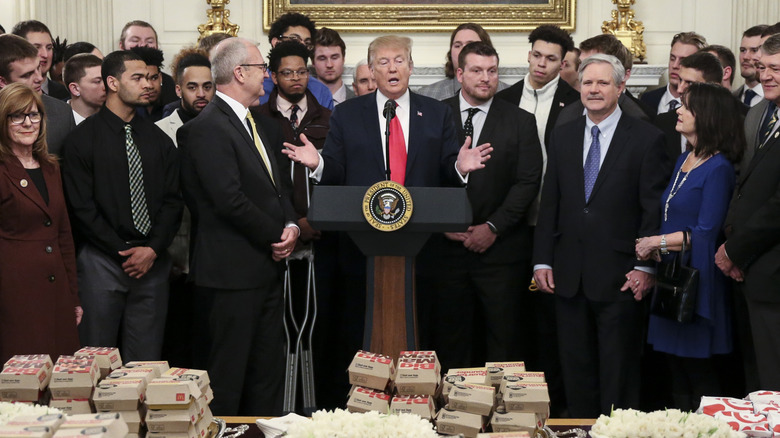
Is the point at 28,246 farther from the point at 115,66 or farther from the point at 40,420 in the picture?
the point at 40,420

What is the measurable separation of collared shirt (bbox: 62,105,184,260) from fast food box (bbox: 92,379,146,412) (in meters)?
1.80

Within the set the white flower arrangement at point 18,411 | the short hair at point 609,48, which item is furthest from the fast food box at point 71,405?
the short hair at point 609,48

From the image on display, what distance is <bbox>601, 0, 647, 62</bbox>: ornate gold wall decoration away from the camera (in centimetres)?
714

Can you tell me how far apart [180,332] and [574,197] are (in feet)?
7.44

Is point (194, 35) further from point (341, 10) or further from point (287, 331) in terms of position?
point (287, 331)

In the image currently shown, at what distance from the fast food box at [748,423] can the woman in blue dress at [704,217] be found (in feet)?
5.67

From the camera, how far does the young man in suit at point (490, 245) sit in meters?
4.92

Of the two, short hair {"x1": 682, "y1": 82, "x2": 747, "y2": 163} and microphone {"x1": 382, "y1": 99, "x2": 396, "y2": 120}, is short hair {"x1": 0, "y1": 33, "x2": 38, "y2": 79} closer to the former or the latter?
microphone {"x1": 382, "y1": 99, "x2": 396, "y2": 120}

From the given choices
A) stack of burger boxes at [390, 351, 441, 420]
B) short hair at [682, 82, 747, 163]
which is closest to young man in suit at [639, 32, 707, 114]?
short hair at [682, 82, 747, 163]

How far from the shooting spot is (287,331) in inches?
186

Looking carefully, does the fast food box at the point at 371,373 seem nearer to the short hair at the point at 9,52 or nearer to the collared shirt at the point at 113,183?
the collared shirt at the point at 113,183

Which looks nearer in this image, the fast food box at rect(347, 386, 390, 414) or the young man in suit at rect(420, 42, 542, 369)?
the fast food box at rect(347, 386, 390, 414)

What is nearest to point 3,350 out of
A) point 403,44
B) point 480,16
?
point 403,44

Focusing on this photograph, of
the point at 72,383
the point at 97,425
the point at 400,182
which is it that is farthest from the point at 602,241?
the point at 97,425
